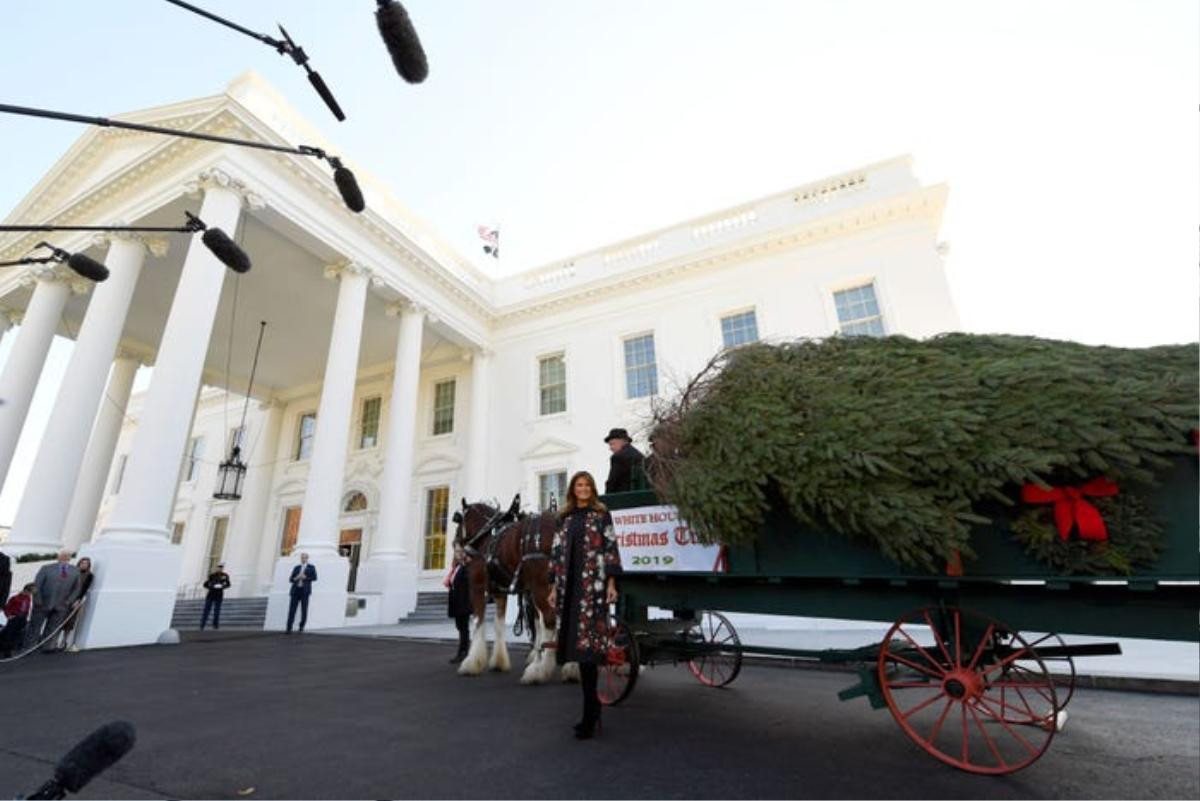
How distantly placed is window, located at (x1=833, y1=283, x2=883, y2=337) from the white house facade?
0.05 m

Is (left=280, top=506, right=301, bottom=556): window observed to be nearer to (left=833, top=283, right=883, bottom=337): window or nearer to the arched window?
the arched window

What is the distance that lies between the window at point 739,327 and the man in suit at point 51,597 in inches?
549

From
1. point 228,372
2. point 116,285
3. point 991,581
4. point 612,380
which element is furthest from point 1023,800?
point 228,372

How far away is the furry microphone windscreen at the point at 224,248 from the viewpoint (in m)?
3.99

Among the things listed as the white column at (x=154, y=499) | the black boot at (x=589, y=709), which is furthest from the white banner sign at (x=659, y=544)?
the white column at (x=154, y=499)

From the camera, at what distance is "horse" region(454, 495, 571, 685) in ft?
17.0

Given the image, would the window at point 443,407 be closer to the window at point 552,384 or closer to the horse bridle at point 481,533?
the window at point 552,384

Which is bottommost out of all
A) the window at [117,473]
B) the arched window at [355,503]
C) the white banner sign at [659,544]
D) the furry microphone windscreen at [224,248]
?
the white banner sign at [659,544]

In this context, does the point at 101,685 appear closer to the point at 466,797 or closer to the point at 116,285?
the point at 466,797

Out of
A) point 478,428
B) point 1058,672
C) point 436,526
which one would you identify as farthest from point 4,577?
point 1058,672

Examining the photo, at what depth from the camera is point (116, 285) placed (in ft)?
36.9

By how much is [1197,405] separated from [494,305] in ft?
58.1

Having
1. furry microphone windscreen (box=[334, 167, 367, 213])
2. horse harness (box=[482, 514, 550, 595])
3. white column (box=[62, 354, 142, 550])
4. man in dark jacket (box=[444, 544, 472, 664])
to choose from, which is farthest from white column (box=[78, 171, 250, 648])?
furry microphone windscreen (box=[334, 167, 367, 213])

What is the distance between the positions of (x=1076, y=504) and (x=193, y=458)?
28.7 meters
